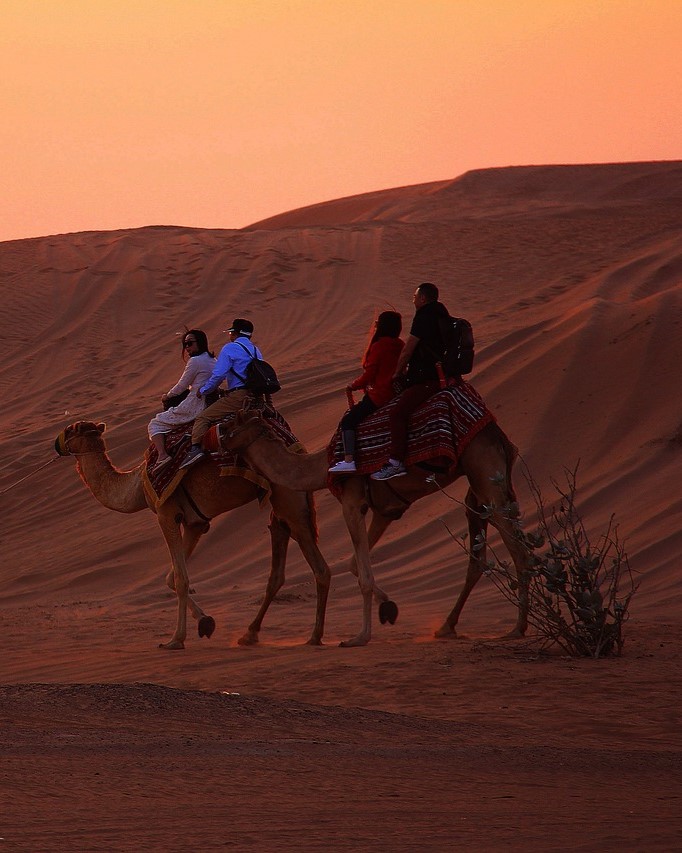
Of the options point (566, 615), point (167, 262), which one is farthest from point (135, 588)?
point (167, 262)

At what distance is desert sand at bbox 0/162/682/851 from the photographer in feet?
17.3

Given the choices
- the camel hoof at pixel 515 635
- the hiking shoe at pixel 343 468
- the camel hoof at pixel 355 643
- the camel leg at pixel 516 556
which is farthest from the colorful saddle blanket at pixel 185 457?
the camel hoof at pixel 515 635

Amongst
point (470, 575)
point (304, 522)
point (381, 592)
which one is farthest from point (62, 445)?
point (470, 575)

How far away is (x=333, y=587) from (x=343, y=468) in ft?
12.1

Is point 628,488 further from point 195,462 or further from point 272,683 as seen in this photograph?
point 272,683

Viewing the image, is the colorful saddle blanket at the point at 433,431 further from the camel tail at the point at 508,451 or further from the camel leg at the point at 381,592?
the camel leg at the point at 381,592

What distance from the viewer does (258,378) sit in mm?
10297

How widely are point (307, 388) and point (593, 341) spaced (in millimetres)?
4360

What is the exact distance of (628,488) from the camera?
46.1 ft

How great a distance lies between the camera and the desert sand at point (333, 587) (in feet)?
17.3

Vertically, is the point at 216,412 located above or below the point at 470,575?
above

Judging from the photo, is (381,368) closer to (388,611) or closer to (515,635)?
(388,611)

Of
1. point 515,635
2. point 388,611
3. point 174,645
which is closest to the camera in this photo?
point 388,611

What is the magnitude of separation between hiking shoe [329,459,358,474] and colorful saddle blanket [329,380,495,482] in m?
0.05
